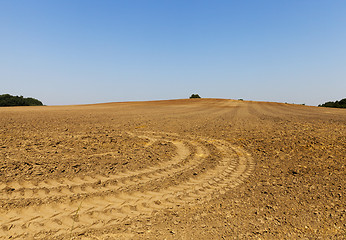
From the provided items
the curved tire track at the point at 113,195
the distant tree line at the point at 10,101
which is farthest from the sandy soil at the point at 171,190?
the distant tree line at the point at 10,101

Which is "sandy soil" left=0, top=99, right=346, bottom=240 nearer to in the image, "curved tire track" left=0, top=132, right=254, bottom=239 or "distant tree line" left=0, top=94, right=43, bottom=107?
"curved tire track" left=0, top=132, right=254, bottom=239

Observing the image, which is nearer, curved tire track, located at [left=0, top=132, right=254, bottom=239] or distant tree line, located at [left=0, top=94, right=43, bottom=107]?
curved tire track, located at [left=0, top=132, right=254, bottom=239]

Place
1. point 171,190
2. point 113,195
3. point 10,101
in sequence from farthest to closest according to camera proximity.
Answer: point 10,101 < point 171,190 < point 113,195

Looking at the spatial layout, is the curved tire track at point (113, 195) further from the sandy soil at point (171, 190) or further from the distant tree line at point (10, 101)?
the distant tree line at point (10, 101)

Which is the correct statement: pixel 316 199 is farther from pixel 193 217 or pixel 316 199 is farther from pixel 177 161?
pixel 177 161

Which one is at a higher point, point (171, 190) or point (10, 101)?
point (10, 101)

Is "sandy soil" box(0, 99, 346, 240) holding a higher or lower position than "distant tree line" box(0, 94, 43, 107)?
lower

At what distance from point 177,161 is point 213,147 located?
6.21 ft

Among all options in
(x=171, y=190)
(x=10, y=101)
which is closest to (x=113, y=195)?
(x=171, y=190)

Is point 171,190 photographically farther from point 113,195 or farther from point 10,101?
point 10,101

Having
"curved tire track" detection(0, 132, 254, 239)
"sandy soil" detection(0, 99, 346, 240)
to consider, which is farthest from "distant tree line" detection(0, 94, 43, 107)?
"curved tire track" detection(0, 132, 254, 239)

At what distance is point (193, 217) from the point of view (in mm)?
3014

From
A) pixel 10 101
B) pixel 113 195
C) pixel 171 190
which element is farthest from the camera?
pixel 10 101

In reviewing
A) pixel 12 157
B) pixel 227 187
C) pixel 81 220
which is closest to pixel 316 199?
pixel 227 187
